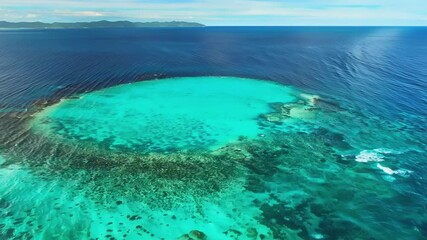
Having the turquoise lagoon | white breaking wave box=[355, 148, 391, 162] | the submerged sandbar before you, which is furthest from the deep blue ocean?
the submerged sandbar

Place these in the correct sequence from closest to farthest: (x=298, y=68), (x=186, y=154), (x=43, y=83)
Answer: (x=186, y=154) < (x=43, y=83) < (x=298, y=68)

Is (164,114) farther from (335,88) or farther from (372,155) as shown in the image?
(335,88)

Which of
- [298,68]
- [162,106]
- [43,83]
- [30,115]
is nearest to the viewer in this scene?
[30,115]

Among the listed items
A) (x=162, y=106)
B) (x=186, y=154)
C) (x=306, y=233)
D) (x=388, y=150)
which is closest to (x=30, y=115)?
(x=162, y=106)

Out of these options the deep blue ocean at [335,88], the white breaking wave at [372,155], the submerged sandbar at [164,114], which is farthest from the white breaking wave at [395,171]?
the submerged sandbar at [164,114]

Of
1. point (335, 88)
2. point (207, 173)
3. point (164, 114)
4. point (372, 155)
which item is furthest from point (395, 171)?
point (335, 88)

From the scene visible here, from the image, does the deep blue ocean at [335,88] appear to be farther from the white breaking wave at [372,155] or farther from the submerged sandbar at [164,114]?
the submerged sandbar at [164,114]

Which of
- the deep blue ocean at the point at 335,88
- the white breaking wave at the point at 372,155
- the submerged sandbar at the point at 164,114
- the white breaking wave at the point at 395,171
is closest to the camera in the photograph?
the deep blue ocean at the point at 335,88

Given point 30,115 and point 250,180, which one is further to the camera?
point 30,115

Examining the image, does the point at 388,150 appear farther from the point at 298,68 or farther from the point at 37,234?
the point at 298,68
